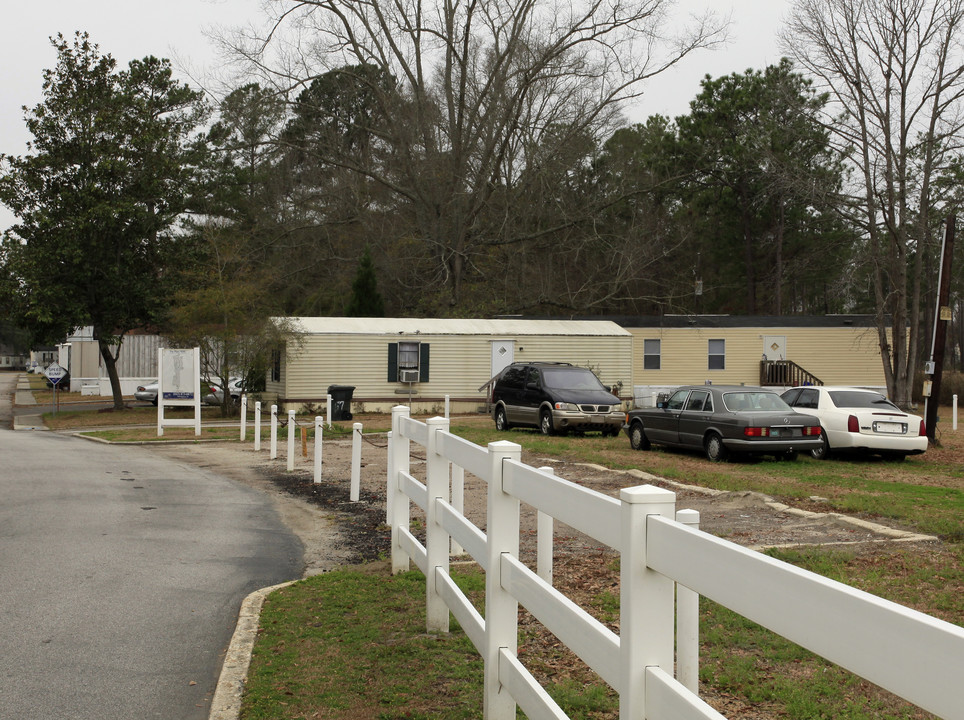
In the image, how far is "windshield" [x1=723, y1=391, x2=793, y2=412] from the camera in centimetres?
1752

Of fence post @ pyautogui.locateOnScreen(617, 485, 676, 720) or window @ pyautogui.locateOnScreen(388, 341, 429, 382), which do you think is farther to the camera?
window @ pyautogui.locateOnScreen(388, 341, 429, 382)

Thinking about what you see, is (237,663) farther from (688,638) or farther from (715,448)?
(715,448)

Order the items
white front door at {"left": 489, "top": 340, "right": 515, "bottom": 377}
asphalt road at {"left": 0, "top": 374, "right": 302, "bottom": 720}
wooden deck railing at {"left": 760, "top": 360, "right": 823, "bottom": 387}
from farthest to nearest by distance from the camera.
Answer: wooden deck railing at {"left": 760, "top": 360, "right": 823, "bottom": 387} → white front door at {"left": 489, "top": 340, "right": 515, "bottom": 377} → asphalt road at {"left": 0, "top": 374, "right": 302, "bottom": 720}

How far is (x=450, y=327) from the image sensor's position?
33688mm

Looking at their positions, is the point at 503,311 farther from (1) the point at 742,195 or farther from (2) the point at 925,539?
(2) the point at 925,539

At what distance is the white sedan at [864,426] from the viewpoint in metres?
17.9

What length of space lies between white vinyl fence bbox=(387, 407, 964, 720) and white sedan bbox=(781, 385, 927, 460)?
14.4 metres

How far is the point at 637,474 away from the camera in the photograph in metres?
14.2

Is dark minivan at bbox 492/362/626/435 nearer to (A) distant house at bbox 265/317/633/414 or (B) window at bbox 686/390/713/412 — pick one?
(B) window at bbox 686/390/713/412

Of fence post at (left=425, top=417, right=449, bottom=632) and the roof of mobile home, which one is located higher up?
the roof of mobile home

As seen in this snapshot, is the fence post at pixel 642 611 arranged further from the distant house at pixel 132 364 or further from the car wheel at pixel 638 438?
the distant house at pixel 132 364

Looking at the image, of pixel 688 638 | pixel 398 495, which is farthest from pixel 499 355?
pixel 688 638

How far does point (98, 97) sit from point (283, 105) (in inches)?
340

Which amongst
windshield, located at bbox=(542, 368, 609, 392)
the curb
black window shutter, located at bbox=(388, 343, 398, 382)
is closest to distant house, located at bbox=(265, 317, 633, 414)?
black window shutter, located at bbox=(388, 343, 398, 382)
